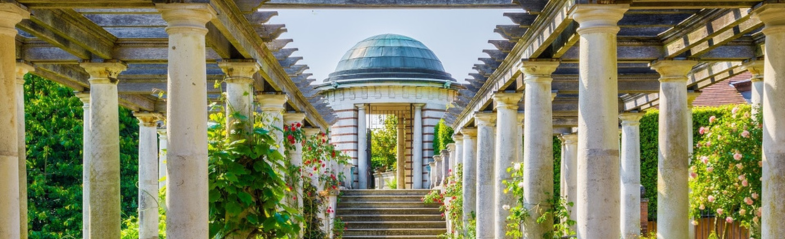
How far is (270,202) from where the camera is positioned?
39.1 ft

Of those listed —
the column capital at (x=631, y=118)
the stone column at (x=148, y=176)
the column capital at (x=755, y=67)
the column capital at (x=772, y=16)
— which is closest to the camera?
the column capital at (x=772, y=16)

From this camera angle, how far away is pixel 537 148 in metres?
13.9

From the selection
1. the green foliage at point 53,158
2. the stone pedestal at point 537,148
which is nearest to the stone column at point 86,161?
the stone pedestal at point 537,148

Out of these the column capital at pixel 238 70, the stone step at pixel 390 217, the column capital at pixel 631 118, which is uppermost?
the column capital at pixel 238 70

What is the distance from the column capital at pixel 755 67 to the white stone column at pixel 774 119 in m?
4.06

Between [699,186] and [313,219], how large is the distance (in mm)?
10410

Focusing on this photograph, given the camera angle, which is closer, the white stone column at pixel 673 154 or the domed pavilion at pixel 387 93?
the white stone column at pixel 673 154

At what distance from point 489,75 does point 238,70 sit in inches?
239

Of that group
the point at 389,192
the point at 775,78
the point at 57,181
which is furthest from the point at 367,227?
the point at 775,78

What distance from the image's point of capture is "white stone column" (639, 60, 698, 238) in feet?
44.7

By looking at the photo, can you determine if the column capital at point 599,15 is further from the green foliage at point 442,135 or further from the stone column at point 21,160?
the green foliage at point 442,135

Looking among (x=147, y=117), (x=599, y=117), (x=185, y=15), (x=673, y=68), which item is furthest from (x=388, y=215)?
(x=185, y=15)

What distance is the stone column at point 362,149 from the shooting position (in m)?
34.6

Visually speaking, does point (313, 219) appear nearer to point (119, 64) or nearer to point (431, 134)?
point (119, 64)
